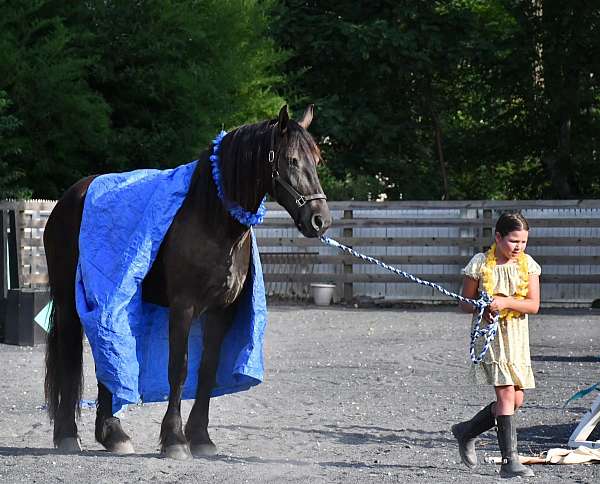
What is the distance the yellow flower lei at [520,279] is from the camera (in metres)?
5.86

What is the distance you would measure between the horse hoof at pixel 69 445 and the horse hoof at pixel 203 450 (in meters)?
0.71

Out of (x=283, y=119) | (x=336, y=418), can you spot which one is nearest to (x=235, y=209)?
(x=283, y=119)

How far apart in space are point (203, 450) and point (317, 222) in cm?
163

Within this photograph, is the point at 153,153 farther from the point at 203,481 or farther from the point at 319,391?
the point at 203,481

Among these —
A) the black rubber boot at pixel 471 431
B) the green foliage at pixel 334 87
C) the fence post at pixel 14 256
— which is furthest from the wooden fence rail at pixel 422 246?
the black rubber boot at pixel 471 431

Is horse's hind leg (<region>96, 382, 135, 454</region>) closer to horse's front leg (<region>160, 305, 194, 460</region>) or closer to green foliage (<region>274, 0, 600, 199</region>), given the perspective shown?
horse's front leg (<region>160, 305, 194, 460</region>)

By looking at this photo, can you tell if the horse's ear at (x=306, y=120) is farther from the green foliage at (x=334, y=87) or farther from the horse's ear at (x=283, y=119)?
the green foliage at (x=334, y=87)

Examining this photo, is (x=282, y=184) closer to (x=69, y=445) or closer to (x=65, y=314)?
(x=65, y=314)

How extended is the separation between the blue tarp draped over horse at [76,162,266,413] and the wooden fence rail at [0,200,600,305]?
12013mm

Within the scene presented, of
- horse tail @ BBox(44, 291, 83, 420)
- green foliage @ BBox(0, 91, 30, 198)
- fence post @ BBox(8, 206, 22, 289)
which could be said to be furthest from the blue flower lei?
green foliage @ BBox(0, 91, 30, 198)

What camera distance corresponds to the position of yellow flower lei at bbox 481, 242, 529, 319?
19.2 ft

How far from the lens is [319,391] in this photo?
9.34m

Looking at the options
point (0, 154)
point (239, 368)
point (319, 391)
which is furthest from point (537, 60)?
point (239, 368)

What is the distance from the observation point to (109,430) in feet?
21.8
